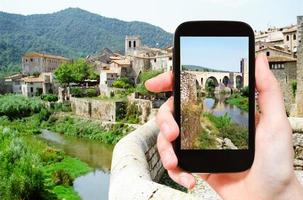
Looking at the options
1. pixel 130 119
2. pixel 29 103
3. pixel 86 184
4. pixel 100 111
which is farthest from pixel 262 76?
pixel 29 103

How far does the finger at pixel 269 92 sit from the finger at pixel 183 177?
0.36 metres

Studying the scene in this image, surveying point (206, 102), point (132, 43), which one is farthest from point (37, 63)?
point (206, 102)

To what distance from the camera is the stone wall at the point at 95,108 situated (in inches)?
1453

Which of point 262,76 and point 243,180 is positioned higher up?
point 262,76

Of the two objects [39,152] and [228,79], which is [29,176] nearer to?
[39,152]

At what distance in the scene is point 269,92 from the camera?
5.51ft

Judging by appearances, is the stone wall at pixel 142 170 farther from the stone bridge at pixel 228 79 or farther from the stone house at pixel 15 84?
the stone house at pixel 15 84

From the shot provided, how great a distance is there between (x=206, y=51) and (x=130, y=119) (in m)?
33.6

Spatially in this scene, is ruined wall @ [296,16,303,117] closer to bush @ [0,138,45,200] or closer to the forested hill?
bush @ [0,138,45,200]

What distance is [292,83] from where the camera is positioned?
22.3m

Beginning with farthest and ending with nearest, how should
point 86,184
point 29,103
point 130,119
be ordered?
1. point 29,103
2. point 130,119
3. point 86,184

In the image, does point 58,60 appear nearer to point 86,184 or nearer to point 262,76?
point 86,184

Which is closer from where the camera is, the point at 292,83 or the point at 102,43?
the point at 292,83

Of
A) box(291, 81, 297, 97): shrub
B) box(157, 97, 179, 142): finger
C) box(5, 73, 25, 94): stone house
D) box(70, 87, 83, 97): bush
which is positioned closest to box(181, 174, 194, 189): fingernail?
box(157, 97, 179, 142): finger
